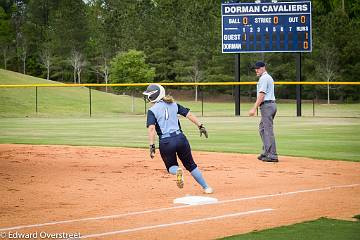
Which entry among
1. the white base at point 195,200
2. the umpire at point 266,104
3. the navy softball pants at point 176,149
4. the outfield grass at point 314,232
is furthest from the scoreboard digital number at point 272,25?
the outfield grass at point 314,232

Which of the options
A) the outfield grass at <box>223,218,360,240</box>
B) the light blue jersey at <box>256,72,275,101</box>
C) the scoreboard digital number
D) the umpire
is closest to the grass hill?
the scoreboard digital number

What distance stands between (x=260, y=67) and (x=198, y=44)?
62.4m

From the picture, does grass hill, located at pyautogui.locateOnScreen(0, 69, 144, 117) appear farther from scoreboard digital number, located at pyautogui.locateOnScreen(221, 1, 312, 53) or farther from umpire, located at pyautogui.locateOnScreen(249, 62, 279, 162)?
umpire, located at pyautogui.locateOnScreen(249, 62, 279, 162)

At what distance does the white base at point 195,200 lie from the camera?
29.2 ft

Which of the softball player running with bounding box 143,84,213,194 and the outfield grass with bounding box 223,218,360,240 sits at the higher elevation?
the softball player running with bounding box 143,84,213,194

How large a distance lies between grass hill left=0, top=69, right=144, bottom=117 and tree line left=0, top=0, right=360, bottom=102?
877 centimetres

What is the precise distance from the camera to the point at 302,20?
3606 cm

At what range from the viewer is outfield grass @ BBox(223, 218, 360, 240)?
6.61m

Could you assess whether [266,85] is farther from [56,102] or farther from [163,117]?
[56,102]

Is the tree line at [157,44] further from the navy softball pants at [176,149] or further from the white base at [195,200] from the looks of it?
the white base at [195,200]

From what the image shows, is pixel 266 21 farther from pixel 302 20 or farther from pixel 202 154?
pixel 202 154

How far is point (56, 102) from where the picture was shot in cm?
4997

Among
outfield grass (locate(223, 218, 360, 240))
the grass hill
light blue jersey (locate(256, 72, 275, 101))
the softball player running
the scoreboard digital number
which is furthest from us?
the grass hill

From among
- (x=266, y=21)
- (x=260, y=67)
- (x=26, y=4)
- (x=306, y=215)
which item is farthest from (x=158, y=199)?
(x=26, y=4)
